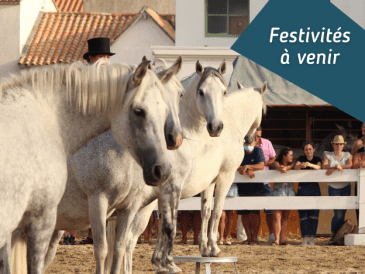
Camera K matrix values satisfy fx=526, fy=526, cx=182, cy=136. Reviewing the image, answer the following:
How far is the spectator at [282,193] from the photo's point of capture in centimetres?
935

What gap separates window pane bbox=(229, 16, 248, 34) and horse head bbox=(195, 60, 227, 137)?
9676 mm

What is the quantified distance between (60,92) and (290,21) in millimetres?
11521

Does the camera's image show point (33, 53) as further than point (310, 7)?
Yes

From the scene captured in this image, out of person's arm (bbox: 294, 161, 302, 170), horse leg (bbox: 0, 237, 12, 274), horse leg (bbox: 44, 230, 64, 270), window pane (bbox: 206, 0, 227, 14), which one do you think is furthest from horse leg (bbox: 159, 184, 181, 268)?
window pane (bbox: 206, 0, 227, 14)

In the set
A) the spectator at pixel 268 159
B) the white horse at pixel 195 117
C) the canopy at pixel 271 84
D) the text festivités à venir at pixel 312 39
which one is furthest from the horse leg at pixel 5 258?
the text festivités à venir at pixel 312 39

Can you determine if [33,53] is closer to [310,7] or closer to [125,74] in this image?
[310,7]

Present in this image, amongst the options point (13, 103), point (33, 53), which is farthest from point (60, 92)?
point (33, 53)

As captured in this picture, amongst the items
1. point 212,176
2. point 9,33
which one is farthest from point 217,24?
point 212,176

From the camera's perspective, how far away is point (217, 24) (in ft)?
49.5

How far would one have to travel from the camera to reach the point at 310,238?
30.5ft

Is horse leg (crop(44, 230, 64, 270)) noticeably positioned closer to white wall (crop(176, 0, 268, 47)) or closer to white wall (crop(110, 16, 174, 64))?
white wall (crop(176, 0, 268, 47))

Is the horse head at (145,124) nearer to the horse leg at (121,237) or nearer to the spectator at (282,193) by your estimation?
the horse leg at (121,237)

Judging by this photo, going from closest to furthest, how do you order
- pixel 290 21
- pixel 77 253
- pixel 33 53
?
pixel 77 253 < pixel 290 21 < pixel 33 53

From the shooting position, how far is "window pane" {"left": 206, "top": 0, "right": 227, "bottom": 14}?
1509 centimetres
